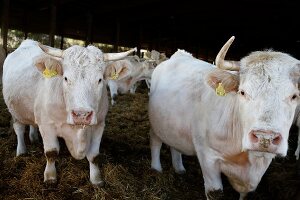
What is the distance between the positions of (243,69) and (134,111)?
20.1 ft

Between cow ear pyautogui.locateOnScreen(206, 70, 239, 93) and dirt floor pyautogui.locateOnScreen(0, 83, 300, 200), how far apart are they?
1.53 m

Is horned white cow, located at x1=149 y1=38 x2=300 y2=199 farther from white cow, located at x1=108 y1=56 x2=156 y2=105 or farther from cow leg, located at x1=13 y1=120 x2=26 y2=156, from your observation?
white cow, located at x1=108 y1=56 x2=156 y2=105

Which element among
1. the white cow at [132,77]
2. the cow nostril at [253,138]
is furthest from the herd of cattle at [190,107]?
the white cow at [132,77]

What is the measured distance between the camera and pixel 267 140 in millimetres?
2617

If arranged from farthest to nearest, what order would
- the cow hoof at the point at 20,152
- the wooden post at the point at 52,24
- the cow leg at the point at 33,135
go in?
the wooden post at the point at 52,24
the cow leg at the point at 33,135
the cow hoof at the point at 20,152

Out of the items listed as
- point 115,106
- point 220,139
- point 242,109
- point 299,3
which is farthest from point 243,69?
point 299,3

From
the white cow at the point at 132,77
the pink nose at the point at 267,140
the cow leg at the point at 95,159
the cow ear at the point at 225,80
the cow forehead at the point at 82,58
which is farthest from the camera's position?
the white cow at the point at 132,77

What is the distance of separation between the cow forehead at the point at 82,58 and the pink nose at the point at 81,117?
59 cm

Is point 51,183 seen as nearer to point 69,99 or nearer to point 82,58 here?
point 69,99

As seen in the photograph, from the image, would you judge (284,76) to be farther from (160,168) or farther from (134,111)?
(134,111)

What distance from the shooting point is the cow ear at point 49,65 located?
3846mm

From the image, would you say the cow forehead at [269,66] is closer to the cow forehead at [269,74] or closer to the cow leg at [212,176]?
the cow forehead at [269,74]

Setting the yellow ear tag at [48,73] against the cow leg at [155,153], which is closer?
the yellow ear tag at [48,73]

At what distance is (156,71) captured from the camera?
5.82m
